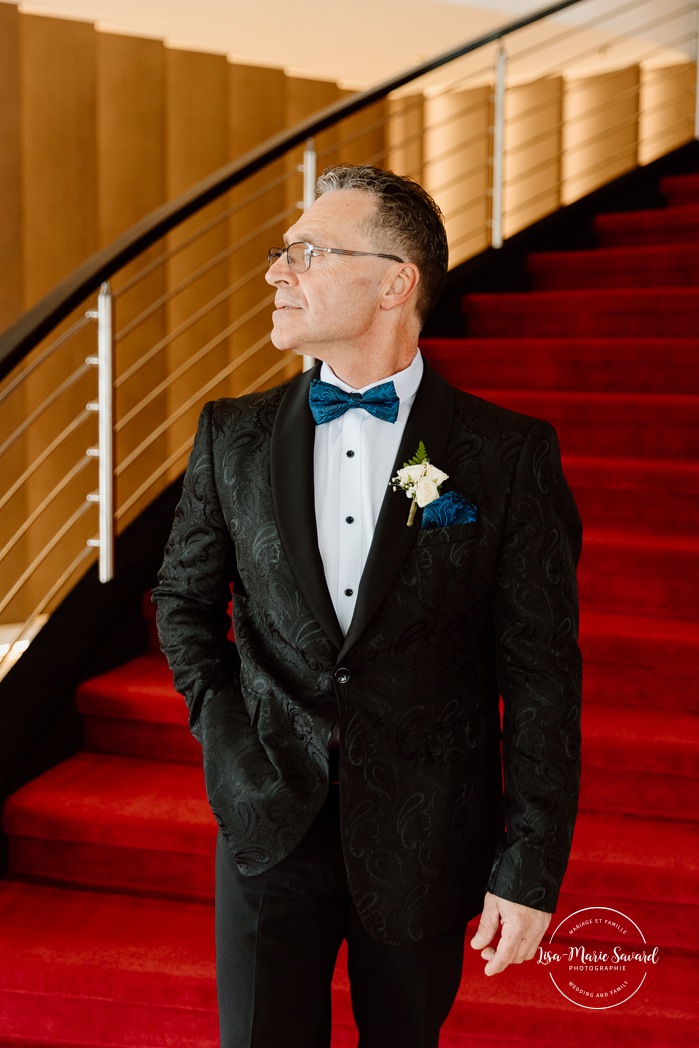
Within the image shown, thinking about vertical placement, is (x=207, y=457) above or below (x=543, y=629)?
above

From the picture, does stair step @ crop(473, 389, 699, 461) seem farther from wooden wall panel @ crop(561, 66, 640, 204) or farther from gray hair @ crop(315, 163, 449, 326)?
wooden wall panel @ crop(561, 66, 640, 204)

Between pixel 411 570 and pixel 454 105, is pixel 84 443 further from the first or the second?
pixel 411 570

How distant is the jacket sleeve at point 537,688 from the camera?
133 centimetres

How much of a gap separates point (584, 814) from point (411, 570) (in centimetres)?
147

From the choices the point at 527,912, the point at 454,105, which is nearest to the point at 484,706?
the point at 527,912

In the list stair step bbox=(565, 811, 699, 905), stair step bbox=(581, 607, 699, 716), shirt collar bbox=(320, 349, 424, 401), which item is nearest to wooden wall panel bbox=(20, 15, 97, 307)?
stair step bbox=(581, 607, 699, 716)

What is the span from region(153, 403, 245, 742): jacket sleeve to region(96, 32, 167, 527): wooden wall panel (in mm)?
3654

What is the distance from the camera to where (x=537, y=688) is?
1352mm

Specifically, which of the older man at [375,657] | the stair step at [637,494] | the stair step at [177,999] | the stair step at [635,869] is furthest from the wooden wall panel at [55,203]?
the older man at [375,657]

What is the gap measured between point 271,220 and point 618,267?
1.59 m

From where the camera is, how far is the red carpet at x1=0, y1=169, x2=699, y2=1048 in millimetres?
2154

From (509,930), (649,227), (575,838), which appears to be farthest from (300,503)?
(649,227)

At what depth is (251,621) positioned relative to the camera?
1.43m

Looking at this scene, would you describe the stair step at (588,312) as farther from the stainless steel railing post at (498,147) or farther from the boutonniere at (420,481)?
the boutonniere at (420,481)
